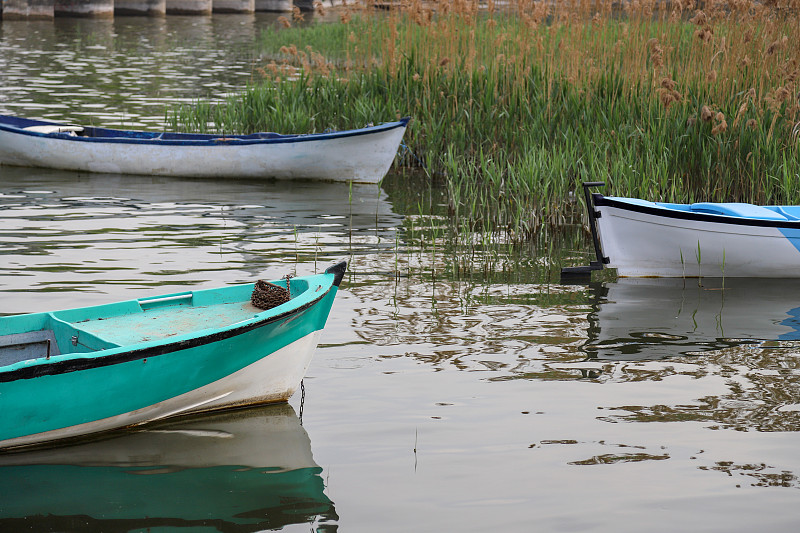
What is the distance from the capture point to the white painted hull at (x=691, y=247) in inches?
365

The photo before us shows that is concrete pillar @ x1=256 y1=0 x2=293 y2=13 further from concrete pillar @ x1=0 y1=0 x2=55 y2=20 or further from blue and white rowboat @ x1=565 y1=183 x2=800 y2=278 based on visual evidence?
blue and white rowboat @ x1=565 y1=183 x2=800 y2=278

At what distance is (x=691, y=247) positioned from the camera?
31.1ft

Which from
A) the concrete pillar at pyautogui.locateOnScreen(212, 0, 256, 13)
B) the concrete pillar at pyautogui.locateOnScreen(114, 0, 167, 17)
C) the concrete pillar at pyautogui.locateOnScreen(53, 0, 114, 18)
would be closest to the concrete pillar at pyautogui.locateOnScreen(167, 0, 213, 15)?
the concrete pillar at pyautogui.locateOnScreen(114, 0, 167, 17)

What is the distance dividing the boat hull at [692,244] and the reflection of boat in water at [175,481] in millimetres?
4245

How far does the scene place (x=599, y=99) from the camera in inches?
491

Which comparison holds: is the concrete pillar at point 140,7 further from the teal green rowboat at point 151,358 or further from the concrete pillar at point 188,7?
the teal green rowboat at point 151,358

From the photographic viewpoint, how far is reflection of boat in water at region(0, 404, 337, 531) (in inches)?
193

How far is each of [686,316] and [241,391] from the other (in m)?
3.92

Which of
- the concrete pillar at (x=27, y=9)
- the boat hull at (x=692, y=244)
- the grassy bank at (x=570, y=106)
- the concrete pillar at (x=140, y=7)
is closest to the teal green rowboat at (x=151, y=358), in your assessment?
the boat hull at (x=692, y=244)

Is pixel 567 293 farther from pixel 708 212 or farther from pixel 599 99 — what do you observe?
pixel 599 99

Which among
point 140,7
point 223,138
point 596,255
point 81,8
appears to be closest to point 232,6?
point 140,7

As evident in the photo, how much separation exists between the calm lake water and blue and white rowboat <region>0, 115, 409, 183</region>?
130 centimetres

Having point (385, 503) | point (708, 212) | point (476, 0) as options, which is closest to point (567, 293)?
point (708, 212)

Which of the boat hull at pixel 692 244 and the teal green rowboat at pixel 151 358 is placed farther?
the boat hull at pixel 692 244
